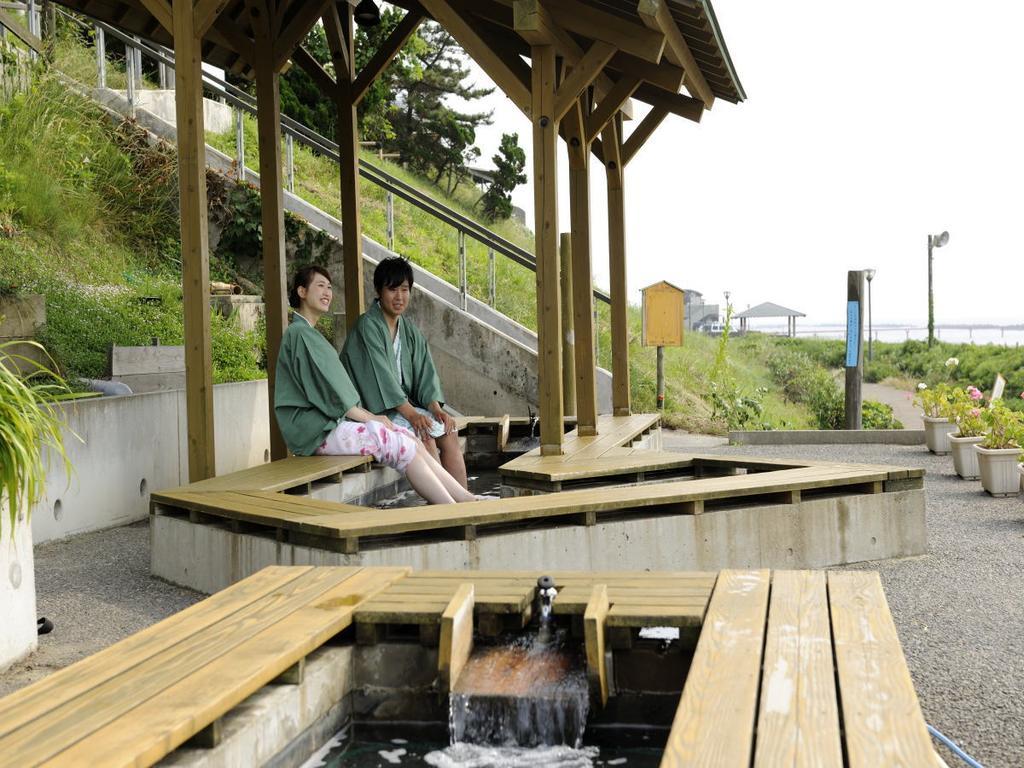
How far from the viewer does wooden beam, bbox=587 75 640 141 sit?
8727 mm

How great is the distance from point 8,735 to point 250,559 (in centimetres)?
274

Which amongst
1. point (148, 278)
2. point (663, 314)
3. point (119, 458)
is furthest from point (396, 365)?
point (663, 314)

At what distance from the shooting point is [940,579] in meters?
5.85

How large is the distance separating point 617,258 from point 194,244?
4626 millimetres

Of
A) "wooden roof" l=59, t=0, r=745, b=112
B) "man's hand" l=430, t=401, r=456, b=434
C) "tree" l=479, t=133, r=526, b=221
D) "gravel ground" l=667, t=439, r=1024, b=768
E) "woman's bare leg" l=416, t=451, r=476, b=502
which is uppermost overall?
"tree" l=479, t=133, r=526, b=221

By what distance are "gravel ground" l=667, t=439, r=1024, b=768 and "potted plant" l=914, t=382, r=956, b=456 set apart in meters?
3.16

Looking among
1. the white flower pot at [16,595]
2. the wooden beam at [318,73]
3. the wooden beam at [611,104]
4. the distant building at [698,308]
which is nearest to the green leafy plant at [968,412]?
the wooden beam at [611,104]

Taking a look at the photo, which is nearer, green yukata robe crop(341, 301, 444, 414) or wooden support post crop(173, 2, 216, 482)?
wooden support post crop(173, 2, 216, 482)

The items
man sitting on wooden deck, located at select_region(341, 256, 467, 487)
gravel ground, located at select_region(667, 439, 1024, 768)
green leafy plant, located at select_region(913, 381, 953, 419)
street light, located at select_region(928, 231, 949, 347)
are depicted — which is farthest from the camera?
street light, located at select_region(928, 231, 949, 347)

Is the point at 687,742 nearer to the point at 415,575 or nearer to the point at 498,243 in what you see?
the point at 415,575

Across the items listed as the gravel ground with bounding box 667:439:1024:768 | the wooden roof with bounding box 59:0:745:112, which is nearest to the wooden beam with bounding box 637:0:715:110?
the wooden roof with bounding box 59:0:745:112

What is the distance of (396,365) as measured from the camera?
7.42 meters

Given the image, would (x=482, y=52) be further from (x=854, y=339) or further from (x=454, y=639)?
(x=854, y=339)

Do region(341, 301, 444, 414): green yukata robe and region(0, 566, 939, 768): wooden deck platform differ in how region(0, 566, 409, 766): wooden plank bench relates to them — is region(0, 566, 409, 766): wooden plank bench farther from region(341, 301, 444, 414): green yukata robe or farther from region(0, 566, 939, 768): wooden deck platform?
region(341, 301, 444, 414): green yukata robe
